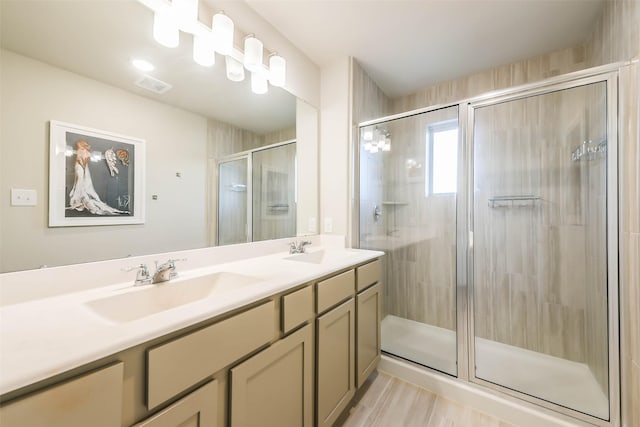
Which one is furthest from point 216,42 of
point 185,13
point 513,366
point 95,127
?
point 513,366

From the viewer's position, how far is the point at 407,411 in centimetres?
142

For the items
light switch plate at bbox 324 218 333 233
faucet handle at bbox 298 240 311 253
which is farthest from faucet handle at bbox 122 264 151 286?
light switch plate at bbox 324 218 333 233

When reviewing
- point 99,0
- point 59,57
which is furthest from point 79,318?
point 99,0

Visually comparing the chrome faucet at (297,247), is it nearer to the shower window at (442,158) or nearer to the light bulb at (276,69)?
the light bulb at (276,69)

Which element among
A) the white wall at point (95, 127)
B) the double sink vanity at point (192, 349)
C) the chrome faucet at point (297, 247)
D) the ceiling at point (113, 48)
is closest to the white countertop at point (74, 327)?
the double sink vanity at point (192, 349)

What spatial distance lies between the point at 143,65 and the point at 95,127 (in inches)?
13.6

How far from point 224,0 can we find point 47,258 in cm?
147

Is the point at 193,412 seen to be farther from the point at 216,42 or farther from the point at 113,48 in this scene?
the point at 216,42

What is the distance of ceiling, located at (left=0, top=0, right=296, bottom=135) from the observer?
2.56 feet

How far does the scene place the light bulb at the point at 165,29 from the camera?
3.47ft

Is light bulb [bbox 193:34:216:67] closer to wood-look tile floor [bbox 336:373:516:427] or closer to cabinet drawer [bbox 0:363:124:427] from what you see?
cabinet drawer [bbox 0:363:124:427]

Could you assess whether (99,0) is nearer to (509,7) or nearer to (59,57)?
(59,57)

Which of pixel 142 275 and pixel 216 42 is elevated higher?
pixel 216 42

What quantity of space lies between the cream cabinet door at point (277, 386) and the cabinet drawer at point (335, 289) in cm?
14
